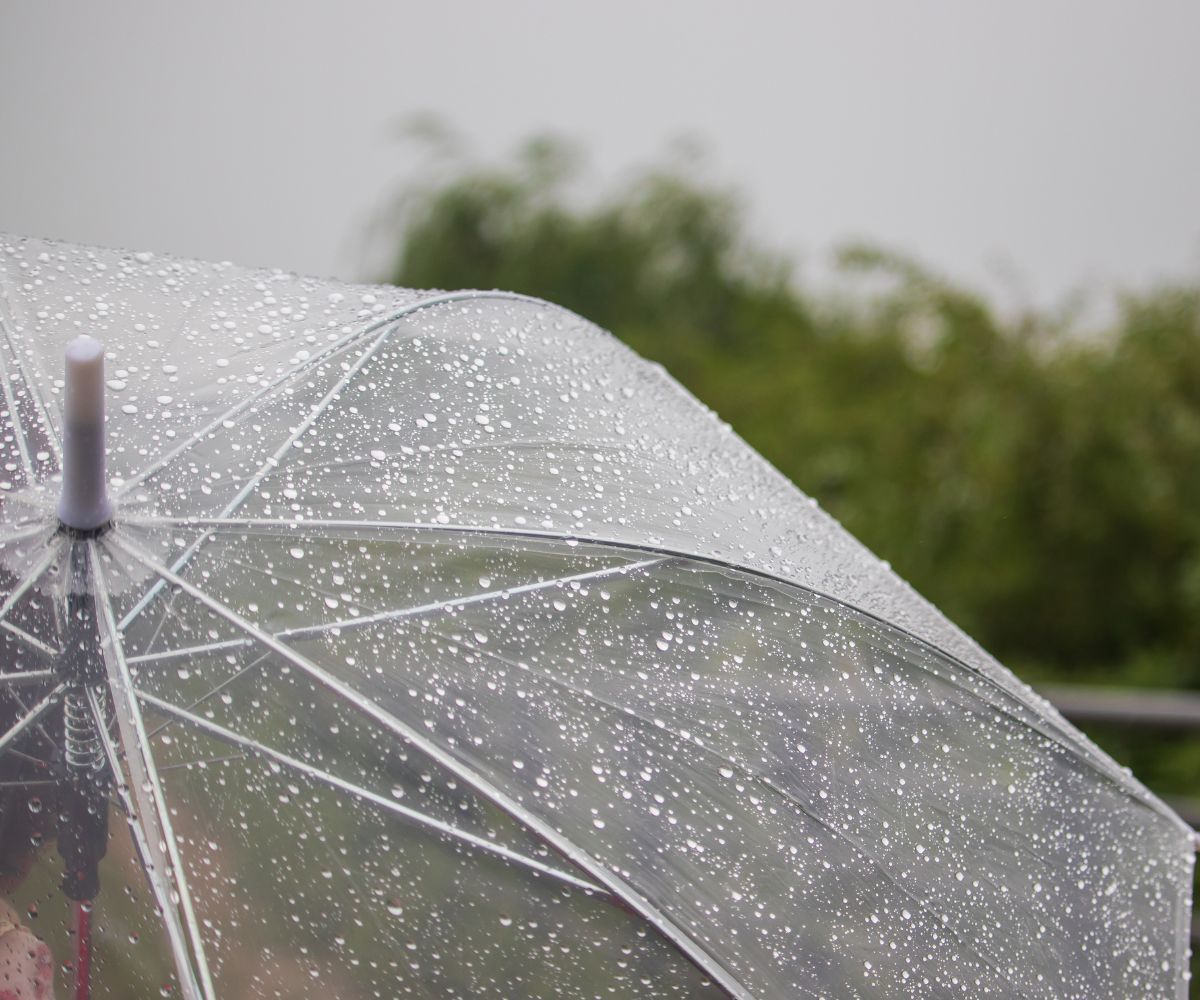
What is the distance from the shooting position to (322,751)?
893mm

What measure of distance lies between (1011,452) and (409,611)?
2897 mm

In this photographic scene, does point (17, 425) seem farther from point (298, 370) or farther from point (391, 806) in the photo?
point (391, 806)

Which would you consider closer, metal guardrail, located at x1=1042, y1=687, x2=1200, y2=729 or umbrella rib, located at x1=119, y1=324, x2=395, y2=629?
umbrella rib, located at x1=119, y1=324, x2=395, y2=629

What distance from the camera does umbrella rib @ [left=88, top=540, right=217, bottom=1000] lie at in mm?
844

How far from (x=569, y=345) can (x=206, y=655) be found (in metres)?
0.57

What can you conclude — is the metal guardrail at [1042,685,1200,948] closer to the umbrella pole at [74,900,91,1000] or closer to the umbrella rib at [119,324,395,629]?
the umbrella rib at [119,324,395,629]

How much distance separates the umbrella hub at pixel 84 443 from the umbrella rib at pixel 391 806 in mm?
165

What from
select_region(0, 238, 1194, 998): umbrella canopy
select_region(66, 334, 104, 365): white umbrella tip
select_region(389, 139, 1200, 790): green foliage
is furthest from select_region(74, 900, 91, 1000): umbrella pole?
select_region(389, 139, 1200, 790): green foliage

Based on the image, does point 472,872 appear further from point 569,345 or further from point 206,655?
point 569,345

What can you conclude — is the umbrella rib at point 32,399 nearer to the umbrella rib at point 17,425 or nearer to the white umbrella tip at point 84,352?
the umbrella rib at point 17,425

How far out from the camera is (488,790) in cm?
90

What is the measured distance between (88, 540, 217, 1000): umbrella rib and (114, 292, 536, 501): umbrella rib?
13 cm

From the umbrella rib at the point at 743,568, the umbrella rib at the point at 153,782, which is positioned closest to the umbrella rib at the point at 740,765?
the umbrella rib at the point at 743,568

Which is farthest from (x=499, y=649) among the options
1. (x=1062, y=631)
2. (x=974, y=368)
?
(x=1062, y=631)
